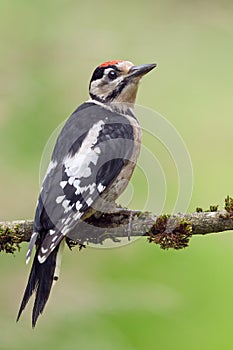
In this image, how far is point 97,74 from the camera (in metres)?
3.66

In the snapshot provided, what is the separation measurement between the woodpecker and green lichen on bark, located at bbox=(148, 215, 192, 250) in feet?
1.07

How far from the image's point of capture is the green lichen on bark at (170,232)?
9.34 ft

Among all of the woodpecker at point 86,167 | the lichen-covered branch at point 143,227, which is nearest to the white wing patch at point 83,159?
the woodpecker at point 86,167

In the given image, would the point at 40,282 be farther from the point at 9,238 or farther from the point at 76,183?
the point at 76,183

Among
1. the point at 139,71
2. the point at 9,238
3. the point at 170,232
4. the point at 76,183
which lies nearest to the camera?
the point at 170,232

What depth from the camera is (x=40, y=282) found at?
10.00 ft

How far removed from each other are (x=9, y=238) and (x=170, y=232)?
0.57 meters

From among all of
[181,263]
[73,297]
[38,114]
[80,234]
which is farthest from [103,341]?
[38,114]

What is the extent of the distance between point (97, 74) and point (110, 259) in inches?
65.1

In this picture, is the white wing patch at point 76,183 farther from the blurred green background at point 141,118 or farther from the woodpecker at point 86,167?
the blurred green background at point 141,118

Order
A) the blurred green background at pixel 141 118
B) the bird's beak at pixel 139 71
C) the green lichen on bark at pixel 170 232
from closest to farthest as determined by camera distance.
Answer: the green lichen on bark at pixel 170 232
the bird's beak at pixel 139 71
the blurred green background at pixel 141 118

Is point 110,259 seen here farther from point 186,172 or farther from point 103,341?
point 186,172

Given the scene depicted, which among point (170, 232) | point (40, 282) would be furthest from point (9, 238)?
point (170, 232)

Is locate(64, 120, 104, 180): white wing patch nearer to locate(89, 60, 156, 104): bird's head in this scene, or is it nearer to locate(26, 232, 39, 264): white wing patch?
locate(26, 232, 39, 264): white wing patch
